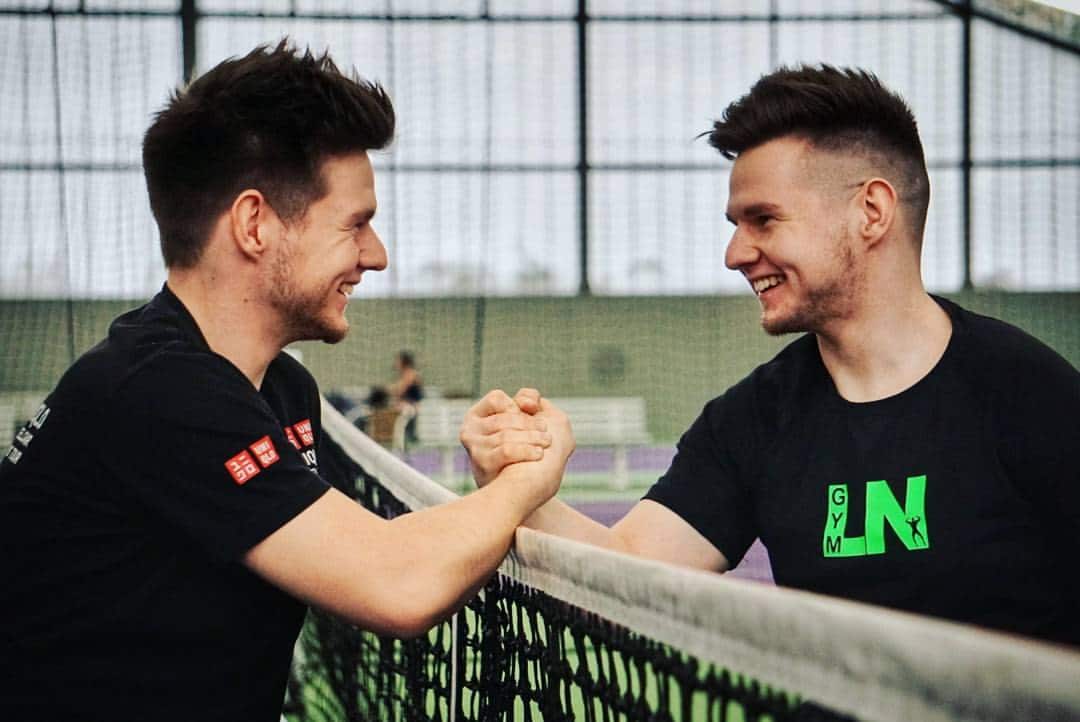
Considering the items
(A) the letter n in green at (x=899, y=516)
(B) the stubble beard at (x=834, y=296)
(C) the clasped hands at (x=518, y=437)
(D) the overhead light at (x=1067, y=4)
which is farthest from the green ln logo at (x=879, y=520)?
(D) the overhead light at (x=1067, y=4)

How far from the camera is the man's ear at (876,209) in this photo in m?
2.26

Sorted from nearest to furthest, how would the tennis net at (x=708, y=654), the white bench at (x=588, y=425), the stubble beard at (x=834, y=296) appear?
the tennis net at (x=708, y=654), the stubble beard at (x=834, y=296), the white bench at (x=588, y=425)

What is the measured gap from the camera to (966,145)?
612 inches

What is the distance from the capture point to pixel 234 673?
5.77 feet

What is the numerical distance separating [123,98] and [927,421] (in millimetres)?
9259

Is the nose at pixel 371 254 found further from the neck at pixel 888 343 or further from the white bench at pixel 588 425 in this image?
the white bench at pixel 588 425

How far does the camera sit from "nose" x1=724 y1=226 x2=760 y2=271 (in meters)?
2.30

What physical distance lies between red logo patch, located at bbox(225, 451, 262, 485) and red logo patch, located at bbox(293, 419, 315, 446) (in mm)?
460

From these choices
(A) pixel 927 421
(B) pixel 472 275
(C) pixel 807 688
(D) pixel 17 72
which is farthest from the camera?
(B) pixel 472 275

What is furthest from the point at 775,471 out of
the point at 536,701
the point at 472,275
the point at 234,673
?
the point at 472,275

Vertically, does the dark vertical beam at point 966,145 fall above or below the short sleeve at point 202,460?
above

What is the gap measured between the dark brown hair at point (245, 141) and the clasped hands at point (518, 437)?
1.43 feet

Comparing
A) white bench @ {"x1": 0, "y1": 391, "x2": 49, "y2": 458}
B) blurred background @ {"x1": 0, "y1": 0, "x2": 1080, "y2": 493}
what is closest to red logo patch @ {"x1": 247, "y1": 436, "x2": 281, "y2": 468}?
white bench @ {"x1": 0, "y1": 391, "x2": 49, "y2": 458}

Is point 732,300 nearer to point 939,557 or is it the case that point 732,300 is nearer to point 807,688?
point 939,557
